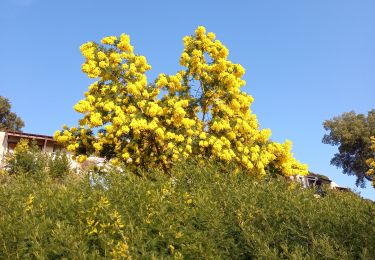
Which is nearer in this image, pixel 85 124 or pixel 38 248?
pixel 38 248

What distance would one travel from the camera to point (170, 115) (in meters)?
20.1

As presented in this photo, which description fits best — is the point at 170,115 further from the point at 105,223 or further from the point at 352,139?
the point at 352,139

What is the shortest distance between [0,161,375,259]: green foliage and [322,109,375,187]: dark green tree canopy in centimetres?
4491

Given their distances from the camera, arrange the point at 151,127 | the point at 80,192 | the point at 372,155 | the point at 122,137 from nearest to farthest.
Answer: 1. the point at 80,192
2. the point at 151,127
3. the point at 122,137
4. the point at 372,155

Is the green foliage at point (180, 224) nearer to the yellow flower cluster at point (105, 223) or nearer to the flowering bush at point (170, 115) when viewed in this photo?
the yellow flower cluster at point (105, 223)

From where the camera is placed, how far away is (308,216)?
23.0 feet

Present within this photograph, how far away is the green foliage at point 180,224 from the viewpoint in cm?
619

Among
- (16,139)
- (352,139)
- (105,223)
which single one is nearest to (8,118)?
(16,139)

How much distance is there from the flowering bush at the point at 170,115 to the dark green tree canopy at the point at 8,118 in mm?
46072

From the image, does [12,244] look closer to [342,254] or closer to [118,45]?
[342,254]

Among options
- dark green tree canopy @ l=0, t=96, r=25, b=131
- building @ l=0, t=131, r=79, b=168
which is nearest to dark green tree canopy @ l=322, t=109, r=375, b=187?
building @ l=0, t=131, r=79, b=168

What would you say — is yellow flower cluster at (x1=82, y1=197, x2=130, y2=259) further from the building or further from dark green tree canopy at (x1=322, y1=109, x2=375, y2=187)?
dark green tree canopy at (x1=322, y1=109, x2=375, y2=187)

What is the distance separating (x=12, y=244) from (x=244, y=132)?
15.2 m

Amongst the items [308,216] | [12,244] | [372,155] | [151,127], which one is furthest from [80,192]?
[372,155]
